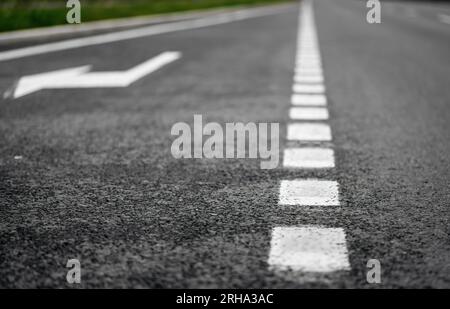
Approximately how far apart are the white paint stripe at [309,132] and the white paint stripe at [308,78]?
8.70ft

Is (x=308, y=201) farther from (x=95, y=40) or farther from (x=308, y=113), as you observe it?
(x=95, y=40)

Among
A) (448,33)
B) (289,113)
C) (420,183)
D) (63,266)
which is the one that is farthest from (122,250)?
(448,33)

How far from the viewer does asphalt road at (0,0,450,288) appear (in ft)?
8.80

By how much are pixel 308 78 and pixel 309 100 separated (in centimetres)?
162

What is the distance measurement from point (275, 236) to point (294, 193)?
71 cm

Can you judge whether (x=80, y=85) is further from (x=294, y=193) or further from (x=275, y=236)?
(x=275, y=236)

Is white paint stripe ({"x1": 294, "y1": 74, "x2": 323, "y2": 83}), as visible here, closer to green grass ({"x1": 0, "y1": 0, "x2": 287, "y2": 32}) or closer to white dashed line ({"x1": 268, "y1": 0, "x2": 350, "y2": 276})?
white dashed line ({"x1": 268, "y1": 0, "x2": 350, "y2": 276})

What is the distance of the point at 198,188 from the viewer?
12.5 ft

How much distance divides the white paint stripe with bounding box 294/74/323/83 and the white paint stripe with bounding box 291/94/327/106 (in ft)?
3.40

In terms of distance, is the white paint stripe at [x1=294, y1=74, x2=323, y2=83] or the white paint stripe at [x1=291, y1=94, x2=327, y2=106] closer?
the white paint stripe at [x1=291, y1=94, x2=327, y2=106]

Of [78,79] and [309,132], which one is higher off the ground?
[309,132]

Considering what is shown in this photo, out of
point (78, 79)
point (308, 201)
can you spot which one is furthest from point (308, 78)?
point (308, 201)

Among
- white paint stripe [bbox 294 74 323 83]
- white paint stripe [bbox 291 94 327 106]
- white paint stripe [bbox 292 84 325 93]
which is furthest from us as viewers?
white paint stripe [bbox 294 74 323 83]

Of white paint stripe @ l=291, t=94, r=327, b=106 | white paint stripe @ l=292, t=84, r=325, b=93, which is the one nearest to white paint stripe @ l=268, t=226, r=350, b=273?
white paint stripe @ l=291, t=94, r=327, b=106
